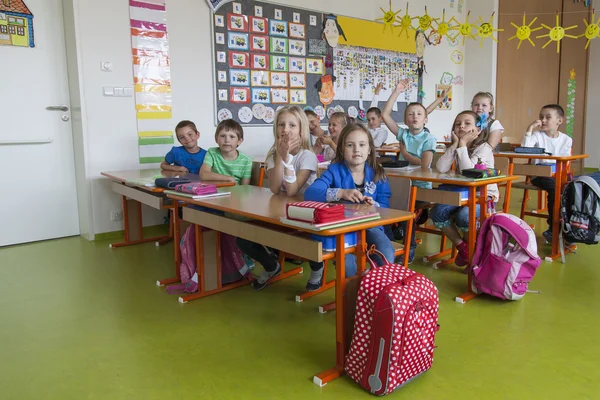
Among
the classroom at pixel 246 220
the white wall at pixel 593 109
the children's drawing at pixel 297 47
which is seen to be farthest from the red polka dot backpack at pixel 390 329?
the white wall at pixel 593 109

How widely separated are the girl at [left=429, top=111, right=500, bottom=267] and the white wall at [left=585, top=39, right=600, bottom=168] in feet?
21.4

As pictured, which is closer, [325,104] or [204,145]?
[204,145]

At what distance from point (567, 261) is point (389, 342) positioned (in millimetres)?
2344

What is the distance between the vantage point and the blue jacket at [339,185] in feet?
7.26

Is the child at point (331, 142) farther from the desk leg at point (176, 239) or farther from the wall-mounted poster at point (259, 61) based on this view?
the desk leg at point (176, 239)

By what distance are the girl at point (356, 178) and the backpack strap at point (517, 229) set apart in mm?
698

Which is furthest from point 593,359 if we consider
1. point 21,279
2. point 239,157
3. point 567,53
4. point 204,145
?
point 567,53

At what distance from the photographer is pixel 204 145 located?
461 cm

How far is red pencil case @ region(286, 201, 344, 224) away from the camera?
170cm

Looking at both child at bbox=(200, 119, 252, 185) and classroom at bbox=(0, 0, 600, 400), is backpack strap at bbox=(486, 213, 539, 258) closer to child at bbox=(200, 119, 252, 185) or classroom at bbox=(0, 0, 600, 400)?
classroom at bbox=(0, 0, 600, 400)

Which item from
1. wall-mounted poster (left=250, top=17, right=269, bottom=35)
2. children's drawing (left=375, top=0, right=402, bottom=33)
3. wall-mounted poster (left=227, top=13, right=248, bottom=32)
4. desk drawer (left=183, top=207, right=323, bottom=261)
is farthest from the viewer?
children's drawing (left=375, top=0, right=402, bottom=33)

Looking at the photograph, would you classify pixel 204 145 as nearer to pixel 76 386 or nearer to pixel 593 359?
pixel 76 386

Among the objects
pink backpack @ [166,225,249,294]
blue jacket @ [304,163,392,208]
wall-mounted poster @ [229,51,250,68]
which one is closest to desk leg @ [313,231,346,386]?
blue jacket @ [304,163,392,208]

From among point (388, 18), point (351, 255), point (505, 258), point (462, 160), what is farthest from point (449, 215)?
point (388, 18)
